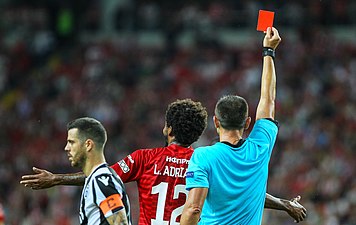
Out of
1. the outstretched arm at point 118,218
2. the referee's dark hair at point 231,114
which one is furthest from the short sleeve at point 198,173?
the outstretched arm at point 118,218

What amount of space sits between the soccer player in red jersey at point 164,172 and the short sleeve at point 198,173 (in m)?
0.71

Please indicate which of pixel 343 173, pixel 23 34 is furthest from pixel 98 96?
pixel 343 173

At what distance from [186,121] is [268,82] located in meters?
0.70

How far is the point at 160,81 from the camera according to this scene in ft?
72.3

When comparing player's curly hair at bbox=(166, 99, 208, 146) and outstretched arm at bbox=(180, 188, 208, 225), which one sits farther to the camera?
player's curly hair at bbox=(166, 99, 208, 146)

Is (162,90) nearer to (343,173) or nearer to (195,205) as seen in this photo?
(343,173)

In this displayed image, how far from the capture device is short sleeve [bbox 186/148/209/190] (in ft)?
19.9

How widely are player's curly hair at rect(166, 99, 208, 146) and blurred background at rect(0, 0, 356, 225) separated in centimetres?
855

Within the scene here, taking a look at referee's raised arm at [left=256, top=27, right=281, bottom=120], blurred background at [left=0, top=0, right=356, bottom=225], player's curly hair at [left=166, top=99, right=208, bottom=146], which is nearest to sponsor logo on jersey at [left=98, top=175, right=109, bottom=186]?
player's curly hair at [left=166, top=99, right=208, bottom=146]

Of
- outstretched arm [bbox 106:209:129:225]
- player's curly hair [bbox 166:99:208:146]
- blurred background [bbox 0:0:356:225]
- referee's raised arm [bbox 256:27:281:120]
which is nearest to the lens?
outstretched arm [bbox 106:209:129:225]

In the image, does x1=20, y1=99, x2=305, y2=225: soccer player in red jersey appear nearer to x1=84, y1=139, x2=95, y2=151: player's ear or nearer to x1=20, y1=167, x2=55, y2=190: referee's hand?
x1=20, y1=167, x2=55, y2=190: referee's hand

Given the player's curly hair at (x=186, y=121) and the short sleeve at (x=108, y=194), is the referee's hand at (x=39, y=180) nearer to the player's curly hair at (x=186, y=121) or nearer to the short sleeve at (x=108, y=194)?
the short sleeve at (x=108, y=194)

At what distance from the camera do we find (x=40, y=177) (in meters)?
6.83

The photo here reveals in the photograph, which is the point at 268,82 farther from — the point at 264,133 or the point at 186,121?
the point at 186,121
